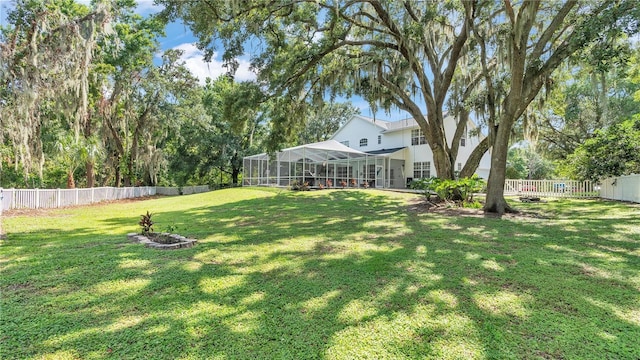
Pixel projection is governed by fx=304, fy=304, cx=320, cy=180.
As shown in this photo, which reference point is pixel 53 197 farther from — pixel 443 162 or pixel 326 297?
pixel 443 162

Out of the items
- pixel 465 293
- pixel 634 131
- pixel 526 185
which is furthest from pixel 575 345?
pixel 526 185

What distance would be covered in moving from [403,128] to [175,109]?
632 inches

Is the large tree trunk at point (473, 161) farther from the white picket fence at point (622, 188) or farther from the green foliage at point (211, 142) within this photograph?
the green foliage at point (211, 142)

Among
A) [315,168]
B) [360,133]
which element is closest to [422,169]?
[360,133]

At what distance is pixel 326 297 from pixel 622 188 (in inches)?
570

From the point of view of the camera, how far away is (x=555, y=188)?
15664 millimetres

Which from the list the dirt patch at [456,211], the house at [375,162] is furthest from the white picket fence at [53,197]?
the dirt patch at [456,211]

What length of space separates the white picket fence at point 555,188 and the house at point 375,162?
434 cm

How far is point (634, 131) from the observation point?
39.4 ft

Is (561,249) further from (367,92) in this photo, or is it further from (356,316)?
(367,92)

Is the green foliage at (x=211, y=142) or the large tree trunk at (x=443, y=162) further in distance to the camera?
the green foliage at (x=211, y=142)

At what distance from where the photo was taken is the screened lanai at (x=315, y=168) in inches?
825

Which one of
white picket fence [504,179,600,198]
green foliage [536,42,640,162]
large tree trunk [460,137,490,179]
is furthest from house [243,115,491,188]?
large tree trunk [460,137,490,179]

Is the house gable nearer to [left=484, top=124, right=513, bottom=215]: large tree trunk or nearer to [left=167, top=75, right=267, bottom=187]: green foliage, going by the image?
[left=167, top=75, right=267, bottom=187]: green foliage
